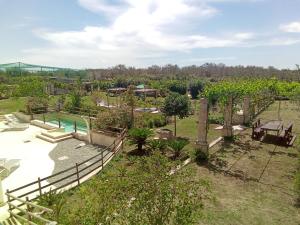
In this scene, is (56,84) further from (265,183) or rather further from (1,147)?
(265,183)

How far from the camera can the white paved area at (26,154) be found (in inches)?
523

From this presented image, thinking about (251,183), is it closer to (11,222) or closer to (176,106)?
(11,222)

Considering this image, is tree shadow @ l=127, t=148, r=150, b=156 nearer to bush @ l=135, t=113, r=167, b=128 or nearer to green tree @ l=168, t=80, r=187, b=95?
bush @ l=135, t=113, r=167, b=128

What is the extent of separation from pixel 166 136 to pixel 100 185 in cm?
1159

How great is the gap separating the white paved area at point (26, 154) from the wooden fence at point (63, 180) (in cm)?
103

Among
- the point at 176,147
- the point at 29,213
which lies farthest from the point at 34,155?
the point at 29,213

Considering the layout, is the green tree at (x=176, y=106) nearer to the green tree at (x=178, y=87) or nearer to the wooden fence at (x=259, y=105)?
the wooden fence at (x=259, y=105)

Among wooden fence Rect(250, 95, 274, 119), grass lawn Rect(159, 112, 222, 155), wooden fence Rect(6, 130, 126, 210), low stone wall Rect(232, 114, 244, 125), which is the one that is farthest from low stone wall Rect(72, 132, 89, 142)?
wooden fence Rect(250, 95, 274, 119)

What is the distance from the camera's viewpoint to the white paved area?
13289 millimetres

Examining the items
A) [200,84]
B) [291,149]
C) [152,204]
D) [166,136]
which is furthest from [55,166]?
[200,84]

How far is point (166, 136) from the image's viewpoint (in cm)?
1700

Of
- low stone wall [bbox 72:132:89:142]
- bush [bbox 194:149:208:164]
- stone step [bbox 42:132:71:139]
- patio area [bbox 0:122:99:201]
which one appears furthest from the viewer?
stone step [bbox 42:132:71:139]

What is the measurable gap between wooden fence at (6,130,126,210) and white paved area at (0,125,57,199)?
1.03m

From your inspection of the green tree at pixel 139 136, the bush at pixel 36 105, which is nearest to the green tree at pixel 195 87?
the bush at pixel 36 105
